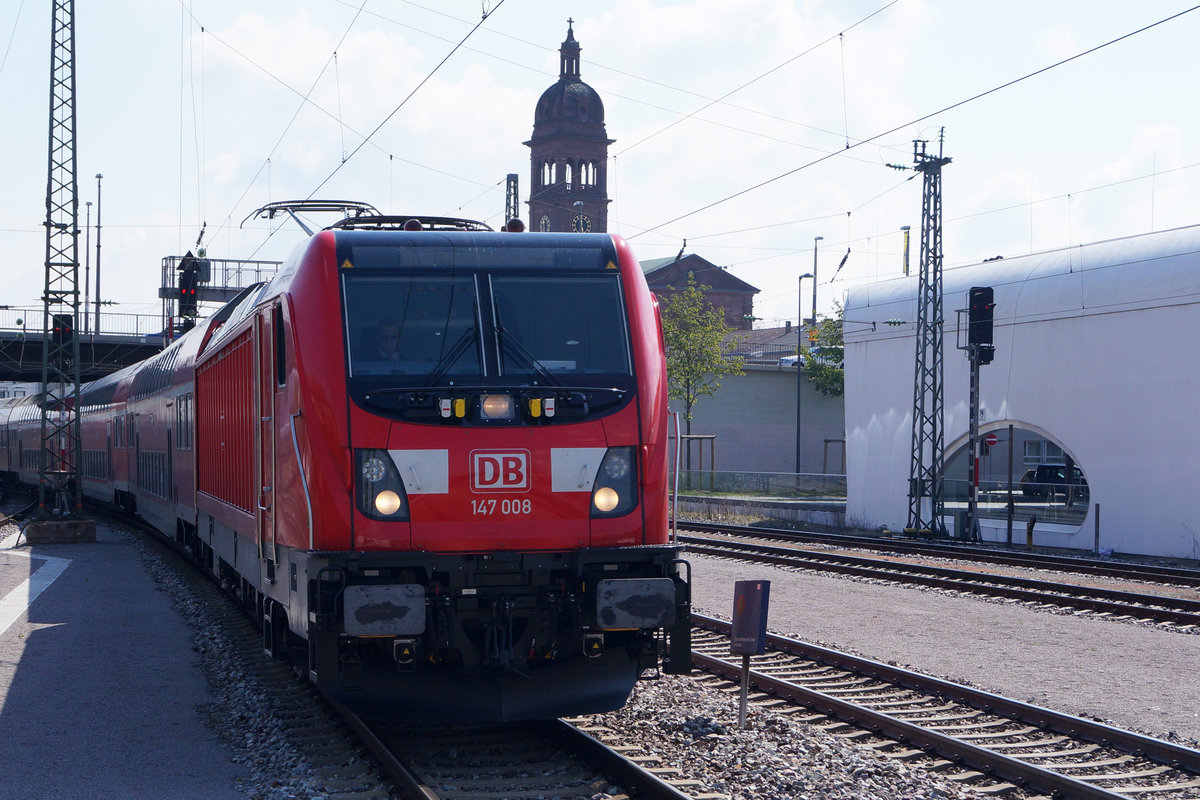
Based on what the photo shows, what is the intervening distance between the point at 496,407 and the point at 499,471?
0.38 m

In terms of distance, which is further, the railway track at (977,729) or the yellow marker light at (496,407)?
the yellow marker light at (496,407)

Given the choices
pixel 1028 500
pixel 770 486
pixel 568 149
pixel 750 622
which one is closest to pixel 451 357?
pixel 750 622

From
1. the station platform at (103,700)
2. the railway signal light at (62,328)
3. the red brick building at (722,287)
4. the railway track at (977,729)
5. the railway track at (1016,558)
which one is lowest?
the railway track at (1016,558)

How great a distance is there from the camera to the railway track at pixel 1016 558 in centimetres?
2012

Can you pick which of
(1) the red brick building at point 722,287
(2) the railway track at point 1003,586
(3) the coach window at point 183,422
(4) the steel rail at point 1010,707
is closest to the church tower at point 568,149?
(1) the red brick building at point 722,287

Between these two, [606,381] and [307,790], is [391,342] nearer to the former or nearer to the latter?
[606,381]

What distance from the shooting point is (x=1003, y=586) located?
1820 cm

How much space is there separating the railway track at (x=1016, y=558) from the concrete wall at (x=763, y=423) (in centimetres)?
2514

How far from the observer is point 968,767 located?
25.0ft

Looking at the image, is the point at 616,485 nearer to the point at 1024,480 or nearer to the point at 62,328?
the point at 62,328

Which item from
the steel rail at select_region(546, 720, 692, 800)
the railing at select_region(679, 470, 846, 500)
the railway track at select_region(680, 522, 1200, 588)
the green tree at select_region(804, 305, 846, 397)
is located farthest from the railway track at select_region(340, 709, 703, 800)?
the green tree at select_region(804, 305, 846, 397)

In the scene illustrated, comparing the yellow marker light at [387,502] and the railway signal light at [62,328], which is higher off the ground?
the railway signal light at [62,328]

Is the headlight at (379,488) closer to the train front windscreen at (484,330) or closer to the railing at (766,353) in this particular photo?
the train front windscreen at (484,330)

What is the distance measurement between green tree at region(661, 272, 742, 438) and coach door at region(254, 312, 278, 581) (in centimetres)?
4029
